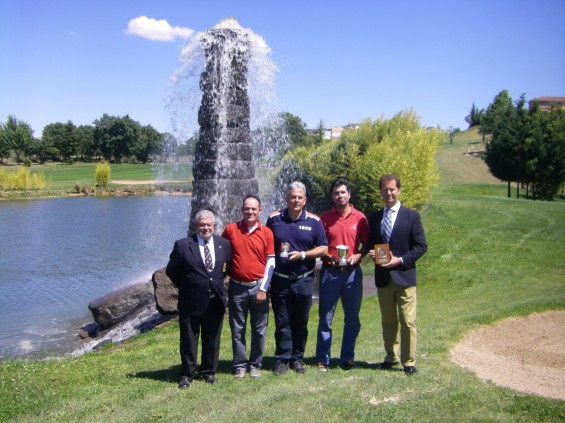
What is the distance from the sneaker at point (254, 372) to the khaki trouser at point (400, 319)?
1.61 m

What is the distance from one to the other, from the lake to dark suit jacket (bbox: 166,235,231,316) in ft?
22.2

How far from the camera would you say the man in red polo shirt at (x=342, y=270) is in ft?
20.9

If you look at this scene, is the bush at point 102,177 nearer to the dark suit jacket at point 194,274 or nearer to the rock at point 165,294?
the rock at point 165,294

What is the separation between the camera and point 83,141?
101 meters

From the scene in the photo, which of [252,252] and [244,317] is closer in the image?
[252,252]

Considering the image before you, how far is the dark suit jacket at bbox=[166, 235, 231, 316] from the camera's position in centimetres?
604

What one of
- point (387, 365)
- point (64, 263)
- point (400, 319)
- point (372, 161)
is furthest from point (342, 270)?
point (372, 161)

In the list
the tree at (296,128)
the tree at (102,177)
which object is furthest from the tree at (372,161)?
the tree at (296,128)

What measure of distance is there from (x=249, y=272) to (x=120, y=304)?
7914 mm

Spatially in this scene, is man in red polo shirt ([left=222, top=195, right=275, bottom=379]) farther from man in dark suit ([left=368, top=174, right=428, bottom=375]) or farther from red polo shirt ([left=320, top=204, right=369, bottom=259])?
man in dark suit ([left=368, top=174, right=428, bottom=375])

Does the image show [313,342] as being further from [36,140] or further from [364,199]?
[36,140]

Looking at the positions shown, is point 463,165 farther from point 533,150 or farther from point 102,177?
point 102,177

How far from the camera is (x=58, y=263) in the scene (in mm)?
21625

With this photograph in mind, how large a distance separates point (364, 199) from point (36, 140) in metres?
89.0
